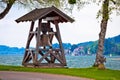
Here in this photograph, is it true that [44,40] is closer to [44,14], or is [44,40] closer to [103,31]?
[44,14]

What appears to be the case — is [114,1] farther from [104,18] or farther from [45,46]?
[45,46]

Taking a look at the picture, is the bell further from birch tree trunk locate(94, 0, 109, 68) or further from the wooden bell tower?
birch tree trunk locate(94, 0, 109, 68)

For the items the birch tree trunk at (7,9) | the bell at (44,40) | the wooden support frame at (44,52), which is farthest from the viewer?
the bell at (44,40)

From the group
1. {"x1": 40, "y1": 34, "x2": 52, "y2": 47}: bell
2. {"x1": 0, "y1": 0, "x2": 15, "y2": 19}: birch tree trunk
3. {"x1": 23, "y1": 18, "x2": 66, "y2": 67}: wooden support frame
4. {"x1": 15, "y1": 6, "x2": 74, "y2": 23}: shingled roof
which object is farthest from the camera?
{"x1": 40, "y1": 34, "x2": 52, "y2": 47}: bell

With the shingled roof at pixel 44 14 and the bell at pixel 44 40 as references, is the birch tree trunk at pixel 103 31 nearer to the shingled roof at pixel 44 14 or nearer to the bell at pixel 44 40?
the shingled roof at pixel 44 14

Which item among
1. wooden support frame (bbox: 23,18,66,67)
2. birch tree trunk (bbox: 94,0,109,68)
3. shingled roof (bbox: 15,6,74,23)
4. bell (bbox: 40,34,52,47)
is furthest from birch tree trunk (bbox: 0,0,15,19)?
birch tree trunk (bbox: 94,0,109,68)

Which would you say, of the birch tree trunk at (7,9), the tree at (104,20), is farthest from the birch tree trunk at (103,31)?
the birch tree trunk at (7,9)

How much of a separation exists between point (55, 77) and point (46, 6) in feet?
47.7

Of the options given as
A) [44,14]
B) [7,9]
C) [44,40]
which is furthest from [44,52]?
[7,9]

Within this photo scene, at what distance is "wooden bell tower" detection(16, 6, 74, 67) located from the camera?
48.4 m

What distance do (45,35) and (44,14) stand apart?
8.13ft

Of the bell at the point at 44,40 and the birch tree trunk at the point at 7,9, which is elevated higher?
the birch tree trunk at the point at 7,9

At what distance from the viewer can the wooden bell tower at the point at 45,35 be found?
159ft

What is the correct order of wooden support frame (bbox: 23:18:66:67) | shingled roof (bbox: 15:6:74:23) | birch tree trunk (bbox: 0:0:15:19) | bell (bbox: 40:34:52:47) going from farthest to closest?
bell (bbox: 40:34:52:47) → wooden support frame (bbox: 23:18:66:67) → shingled roof (bbox: 15:6:74:23) → birch tree trunk (bbox: 0:0:15:19)
